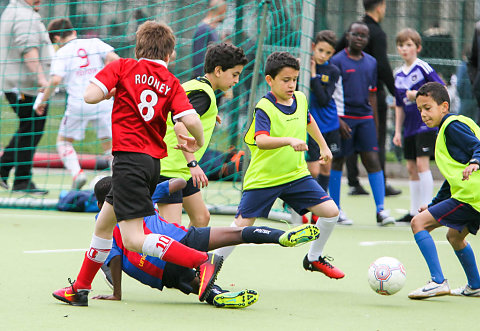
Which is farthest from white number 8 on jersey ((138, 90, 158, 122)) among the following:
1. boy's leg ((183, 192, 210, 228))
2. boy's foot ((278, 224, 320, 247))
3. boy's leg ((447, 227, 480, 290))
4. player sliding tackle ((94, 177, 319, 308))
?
boy's leg ((447, 227, 480, 290))

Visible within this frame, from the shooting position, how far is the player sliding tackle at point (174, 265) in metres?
4.47

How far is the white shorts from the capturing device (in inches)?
355

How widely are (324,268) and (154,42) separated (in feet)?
6.43

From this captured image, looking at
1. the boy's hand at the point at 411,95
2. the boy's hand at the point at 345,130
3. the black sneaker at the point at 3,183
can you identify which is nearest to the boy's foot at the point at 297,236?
the boy's hand at the point at 411,95

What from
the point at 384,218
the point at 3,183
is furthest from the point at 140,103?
the point at 3,183

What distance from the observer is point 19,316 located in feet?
13.4

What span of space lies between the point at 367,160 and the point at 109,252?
164 inches

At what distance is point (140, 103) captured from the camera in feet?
13.9

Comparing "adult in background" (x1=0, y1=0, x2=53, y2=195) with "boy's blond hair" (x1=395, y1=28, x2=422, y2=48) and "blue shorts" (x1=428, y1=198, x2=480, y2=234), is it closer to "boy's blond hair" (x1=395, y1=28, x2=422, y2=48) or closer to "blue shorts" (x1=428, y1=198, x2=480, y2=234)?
"boy's blond hair" (x1=395, y1=28, x2=422, y2=48)

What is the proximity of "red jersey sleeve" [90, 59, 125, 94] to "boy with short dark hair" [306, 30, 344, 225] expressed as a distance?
151 inches

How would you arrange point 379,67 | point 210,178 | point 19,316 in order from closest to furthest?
point 19,316, point 379,67, point 210,178

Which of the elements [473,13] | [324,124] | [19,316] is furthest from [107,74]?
[473,13]

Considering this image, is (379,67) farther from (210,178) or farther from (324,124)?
(210,178)

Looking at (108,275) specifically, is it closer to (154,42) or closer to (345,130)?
(154,42)
